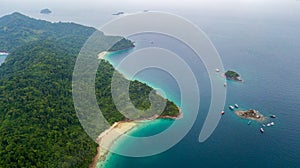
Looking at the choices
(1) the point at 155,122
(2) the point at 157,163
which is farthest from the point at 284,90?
(2) the point at 157,163

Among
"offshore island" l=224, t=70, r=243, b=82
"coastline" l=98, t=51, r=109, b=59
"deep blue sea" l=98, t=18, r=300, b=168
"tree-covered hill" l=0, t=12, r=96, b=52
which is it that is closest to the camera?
"deep blue sea" l=98, t=18, r=300, b=168

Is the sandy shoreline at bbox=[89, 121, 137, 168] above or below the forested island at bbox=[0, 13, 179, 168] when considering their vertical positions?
below

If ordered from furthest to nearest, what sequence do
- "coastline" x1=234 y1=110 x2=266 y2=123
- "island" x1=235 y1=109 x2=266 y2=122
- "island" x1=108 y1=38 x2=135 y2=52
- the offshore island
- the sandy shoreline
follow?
"island" x1=108 y1=38 x2=135 y2=52
the offshore island
"island" x1=235 y1=109 x2=266 y2=122
"coastline" x1=234 y1=110 x2=266 y2=123
the sandy shoreline

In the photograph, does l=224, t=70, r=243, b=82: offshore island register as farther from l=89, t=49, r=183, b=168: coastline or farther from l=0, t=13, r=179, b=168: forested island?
l=89, t=49, r=183, b=168: coastline

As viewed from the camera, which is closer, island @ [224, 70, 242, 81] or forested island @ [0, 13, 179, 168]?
forested island @ [0, 13, 179, 168]

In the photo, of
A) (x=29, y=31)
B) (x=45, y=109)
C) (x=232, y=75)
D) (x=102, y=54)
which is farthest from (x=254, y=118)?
(x=29, y=31)

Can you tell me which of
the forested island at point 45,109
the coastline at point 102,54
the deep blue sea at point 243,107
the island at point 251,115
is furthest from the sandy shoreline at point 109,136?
the coastline at point 102,54

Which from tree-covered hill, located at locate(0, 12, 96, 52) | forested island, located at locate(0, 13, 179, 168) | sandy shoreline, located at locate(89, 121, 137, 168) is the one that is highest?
forested island, located at locate(0, 13, 179, 168)

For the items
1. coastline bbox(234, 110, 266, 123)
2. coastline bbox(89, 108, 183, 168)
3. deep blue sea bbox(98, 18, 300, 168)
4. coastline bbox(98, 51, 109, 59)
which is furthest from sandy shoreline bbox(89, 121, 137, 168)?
Result: coastline bbox(98, 51, 109, 59)

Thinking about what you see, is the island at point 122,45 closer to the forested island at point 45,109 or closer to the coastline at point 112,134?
the forested island at point 45,109
